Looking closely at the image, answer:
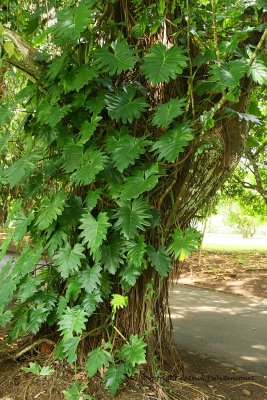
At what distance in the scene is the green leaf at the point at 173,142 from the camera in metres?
2.47

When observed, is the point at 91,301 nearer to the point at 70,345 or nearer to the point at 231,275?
the point at 70,345

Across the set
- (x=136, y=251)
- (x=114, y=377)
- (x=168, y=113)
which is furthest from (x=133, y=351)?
(x=168, y=113)

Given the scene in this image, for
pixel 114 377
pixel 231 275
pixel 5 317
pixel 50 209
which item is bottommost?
pixel 114 377

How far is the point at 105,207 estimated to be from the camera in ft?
9.43

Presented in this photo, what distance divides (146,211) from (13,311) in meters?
1.25

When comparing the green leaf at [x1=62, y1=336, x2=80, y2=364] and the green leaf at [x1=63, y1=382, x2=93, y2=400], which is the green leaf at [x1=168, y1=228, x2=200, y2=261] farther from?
the green leaf at [x1=63, y1=382, x2=93, y2=400]

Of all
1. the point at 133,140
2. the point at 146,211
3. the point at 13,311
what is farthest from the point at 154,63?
the point at 13,311

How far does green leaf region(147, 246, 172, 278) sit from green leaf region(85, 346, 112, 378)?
631mm

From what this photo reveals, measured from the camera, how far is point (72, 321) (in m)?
2.73

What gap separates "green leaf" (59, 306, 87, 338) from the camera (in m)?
2.70

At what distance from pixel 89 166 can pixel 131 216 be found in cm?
41

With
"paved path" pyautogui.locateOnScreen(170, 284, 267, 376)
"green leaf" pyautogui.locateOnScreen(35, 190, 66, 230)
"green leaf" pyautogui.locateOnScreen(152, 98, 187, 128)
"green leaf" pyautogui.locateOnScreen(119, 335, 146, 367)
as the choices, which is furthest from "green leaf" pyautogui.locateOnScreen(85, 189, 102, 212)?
"paved path" pyautogui.locateOnScreen(170, 284, 267, 376)

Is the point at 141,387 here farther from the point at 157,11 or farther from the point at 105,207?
the point at 157,11

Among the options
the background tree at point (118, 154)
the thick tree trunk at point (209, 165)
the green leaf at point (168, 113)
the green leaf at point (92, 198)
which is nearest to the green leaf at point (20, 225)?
the background tree at point (118, 154)
